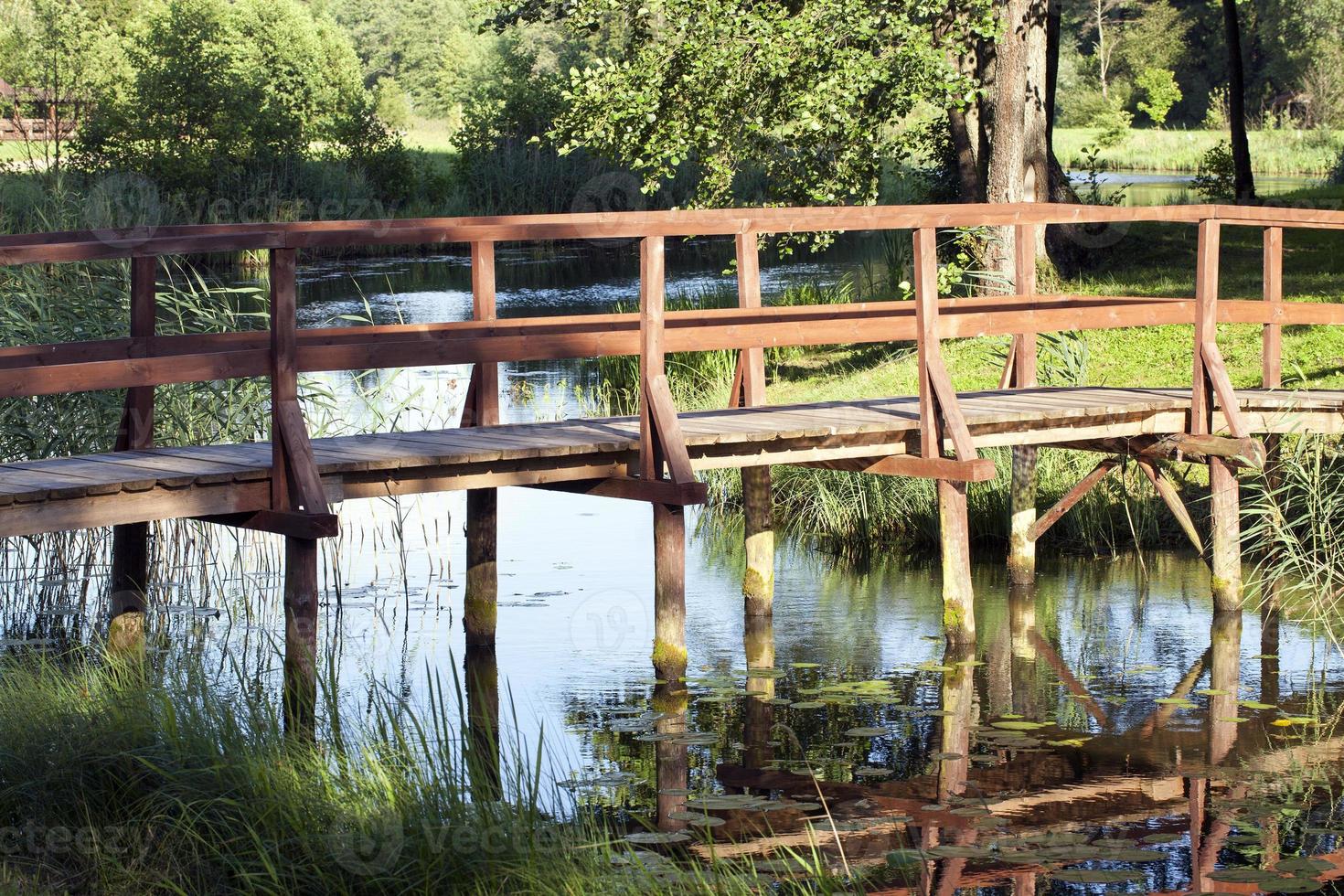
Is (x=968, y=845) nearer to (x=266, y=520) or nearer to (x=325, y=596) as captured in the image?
(x=266, y=520)

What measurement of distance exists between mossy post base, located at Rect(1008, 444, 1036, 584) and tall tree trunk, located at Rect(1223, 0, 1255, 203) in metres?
12.8

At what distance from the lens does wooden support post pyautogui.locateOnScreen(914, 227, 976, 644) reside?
342 inches

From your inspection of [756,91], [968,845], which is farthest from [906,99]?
[968,845]

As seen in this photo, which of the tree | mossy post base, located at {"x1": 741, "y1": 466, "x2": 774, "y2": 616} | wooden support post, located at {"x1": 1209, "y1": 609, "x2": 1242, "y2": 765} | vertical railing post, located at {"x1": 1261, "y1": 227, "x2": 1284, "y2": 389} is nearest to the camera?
wooden support post, located at {"x1": 1209, "y1": 609, "x2": 1242, "y2": 765}

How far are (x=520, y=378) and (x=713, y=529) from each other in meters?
6.16

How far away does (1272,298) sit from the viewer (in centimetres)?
1011

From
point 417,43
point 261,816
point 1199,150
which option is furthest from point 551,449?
point 417,43

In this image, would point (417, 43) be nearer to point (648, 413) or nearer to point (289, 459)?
point (648, 413)

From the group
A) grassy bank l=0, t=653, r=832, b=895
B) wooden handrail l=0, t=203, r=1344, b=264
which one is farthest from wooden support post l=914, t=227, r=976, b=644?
grassy bank l=0, t=653, r=832, b=895

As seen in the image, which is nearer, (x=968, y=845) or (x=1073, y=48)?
(x=968, y=845)

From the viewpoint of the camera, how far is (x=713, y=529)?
12.2 m

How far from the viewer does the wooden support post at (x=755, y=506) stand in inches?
380

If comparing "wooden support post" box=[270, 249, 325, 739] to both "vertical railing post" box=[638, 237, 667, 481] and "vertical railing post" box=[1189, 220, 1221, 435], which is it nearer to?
"vertical railing post" box=[638, 237, 667, 481]

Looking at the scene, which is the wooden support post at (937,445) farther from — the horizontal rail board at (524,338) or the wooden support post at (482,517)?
the wooden support post at (482,517)
